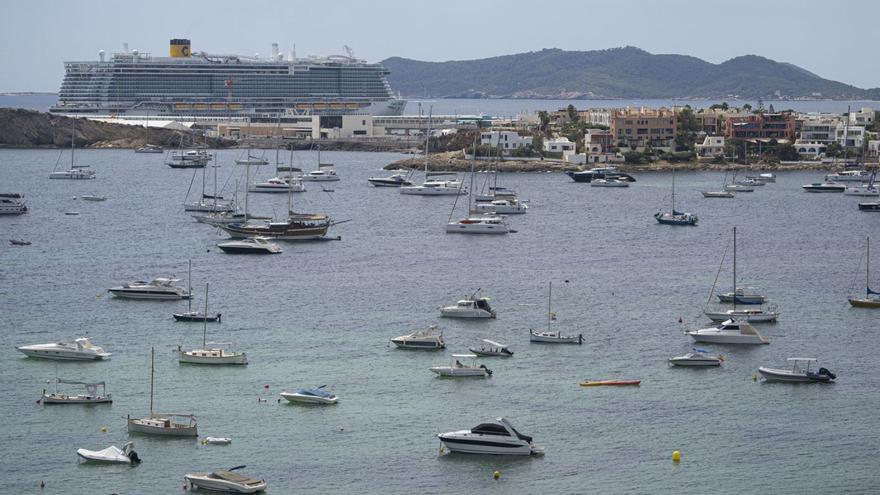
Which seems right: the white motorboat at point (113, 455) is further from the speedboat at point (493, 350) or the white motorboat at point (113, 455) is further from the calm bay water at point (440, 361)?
the speedboat at point (493, 350)

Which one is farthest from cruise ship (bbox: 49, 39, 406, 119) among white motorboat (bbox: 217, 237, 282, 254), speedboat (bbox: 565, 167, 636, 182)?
white motorboat (bbox: 217, 237, 282, 254)

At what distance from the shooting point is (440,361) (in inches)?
1427

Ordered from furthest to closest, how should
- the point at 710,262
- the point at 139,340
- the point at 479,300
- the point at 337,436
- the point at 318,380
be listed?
the point at 710,262 < the point at 479,300 < the point at 139,340 < the point at 318,380 < the point at 337,436

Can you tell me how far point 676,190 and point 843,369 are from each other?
5343 centimetres

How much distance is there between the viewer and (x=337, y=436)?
29.9m

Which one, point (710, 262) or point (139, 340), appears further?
point (710, 262)

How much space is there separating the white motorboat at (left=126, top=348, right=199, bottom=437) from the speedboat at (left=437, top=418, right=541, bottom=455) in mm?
4988

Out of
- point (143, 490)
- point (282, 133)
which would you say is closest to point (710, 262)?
point (143, 490)

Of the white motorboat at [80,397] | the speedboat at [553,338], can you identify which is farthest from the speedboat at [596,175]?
the white motorboat at [80,397]

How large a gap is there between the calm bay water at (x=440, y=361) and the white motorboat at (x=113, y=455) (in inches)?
12.9

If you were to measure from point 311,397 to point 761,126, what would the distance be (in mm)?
89739

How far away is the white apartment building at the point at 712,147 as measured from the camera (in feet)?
364

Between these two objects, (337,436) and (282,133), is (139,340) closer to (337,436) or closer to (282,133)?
(337,436)

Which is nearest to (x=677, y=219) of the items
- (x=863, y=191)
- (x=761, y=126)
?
(x=863, y=191)
